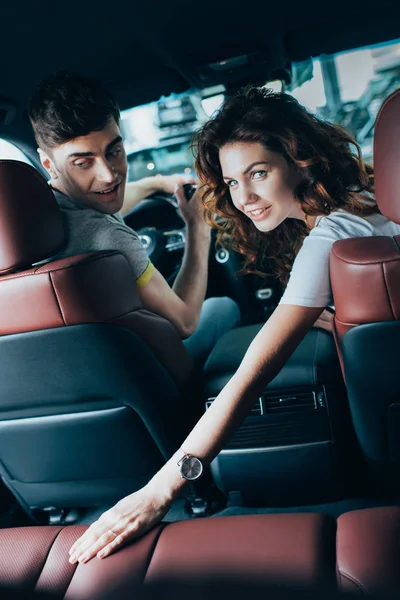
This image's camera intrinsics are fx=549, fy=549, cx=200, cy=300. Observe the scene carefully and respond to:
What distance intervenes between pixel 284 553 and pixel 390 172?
2.58 feet

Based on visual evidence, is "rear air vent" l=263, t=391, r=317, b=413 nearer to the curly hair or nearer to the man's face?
the curly hair

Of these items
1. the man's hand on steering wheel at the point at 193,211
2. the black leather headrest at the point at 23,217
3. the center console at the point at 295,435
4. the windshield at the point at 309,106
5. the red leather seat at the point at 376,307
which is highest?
the windshield at the point at 309,106

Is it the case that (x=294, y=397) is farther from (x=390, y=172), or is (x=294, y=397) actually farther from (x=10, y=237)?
(x=10, y=237)

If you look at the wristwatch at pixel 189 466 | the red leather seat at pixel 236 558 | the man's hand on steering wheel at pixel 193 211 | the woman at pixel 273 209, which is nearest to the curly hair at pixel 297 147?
the woman at pixel 273 209

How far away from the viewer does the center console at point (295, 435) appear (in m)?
1.60

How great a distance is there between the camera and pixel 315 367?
1.60m

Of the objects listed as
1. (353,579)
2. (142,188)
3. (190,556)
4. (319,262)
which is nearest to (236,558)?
(190,556)

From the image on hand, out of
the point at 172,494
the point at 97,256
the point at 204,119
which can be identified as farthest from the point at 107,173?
the point at 172,494

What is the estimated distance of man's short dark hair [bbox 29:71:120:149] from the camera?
1.69 metres

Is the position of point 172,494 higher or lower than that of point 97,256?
lower

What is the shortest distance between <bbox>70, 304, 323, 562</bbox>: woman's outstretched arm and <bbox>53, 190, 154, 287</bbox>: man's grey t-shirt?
0.46 meters

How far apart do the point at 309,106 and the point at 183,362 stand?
0.88 meters

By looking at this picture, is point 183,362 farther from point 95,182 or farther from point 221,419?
point 95,182

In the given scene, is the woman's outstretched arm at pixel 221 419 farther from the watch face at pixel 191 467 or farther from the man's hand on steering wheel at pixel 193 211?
the man's hand on steering wheel at pixel 193 211
